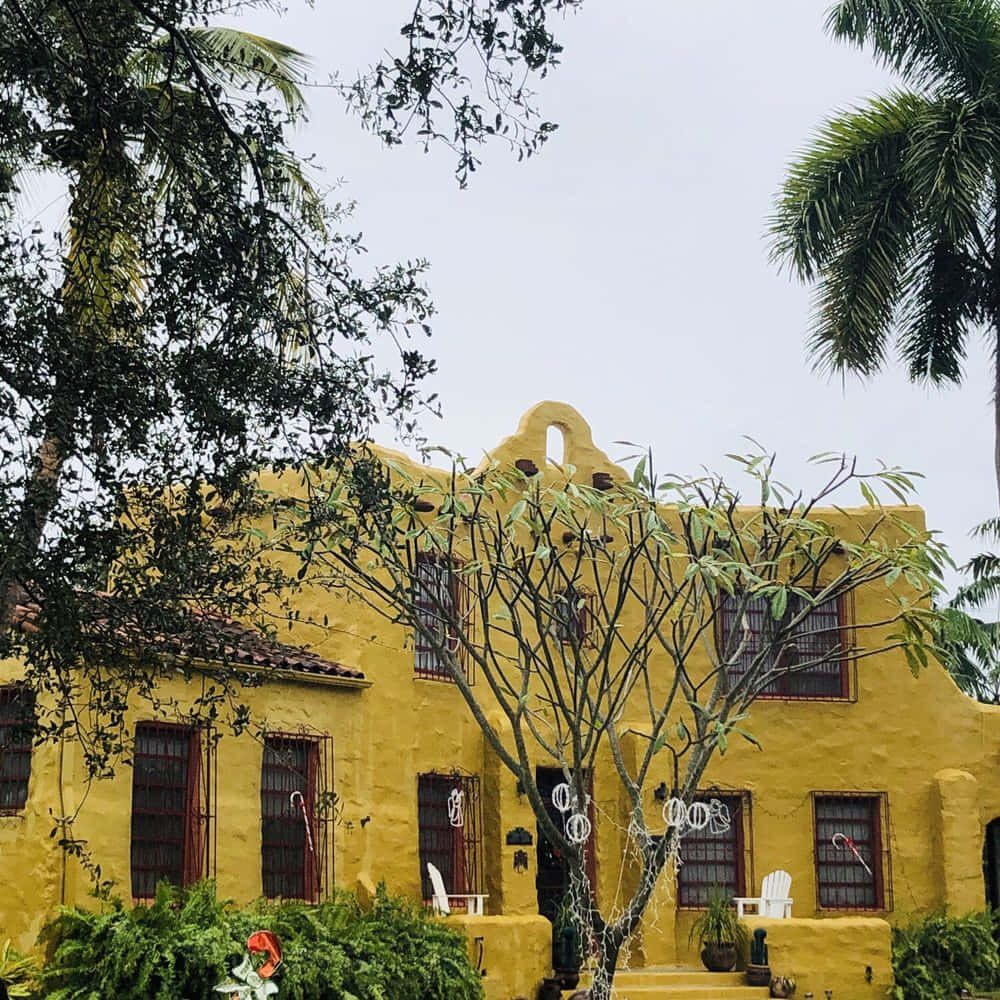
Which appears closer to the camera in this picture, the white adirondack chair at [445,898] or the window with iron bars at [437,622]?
the white adirondack chair at [445,898]

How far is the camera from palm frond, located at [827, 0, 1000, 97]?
22281 mm

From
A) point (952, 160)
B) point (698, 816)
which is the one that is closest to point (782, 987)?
point (698, 816)

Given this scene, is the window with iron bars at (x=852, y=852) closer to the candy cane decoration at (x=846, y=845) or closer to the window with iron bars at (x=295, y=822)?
the candy cane decoration at (x=846, y=845)

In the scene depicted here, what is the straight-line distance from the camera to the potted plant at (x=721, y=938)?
20.0 meters

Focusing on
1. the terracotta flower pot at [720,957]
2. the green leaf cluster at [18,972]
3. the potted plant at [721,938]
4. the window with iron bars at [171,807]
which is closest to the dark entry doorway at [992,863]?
the potted plant at [721,938]

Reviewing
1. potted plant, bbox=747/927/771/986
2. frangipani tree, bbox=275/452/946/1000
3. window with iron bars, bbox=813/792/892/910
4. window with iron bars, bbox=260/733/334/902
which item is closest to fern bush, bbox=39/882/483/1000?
window with iron bars, bbox=260/733/334/902

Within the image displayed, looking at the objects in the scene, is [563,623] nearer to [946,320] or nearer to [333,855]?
[333,855]

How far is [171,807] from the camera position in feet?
55.5

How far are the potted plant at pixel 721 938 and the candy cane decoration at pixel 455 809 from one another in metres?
3.21

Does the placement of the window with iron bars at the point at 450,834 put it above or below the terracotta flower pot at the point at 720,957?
above

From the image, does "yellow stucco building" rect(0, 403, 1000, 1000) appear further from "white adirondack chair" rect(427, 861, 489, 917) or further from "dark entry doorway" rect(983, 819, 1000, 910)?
"white adirondack chair" rect(427, 861, 489, 917)

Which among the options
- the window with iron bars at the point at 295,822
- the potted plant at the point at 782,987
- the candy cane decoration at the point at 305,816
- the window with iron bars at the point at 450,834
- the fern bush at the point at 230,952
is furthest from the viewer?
the window with iron bars at the point at 450,834

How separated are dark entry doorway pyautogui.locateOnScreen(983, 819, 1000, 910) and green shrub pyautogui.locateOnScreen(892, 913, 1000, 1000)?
6.80 ft

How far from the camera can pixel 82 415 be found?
9430mm
